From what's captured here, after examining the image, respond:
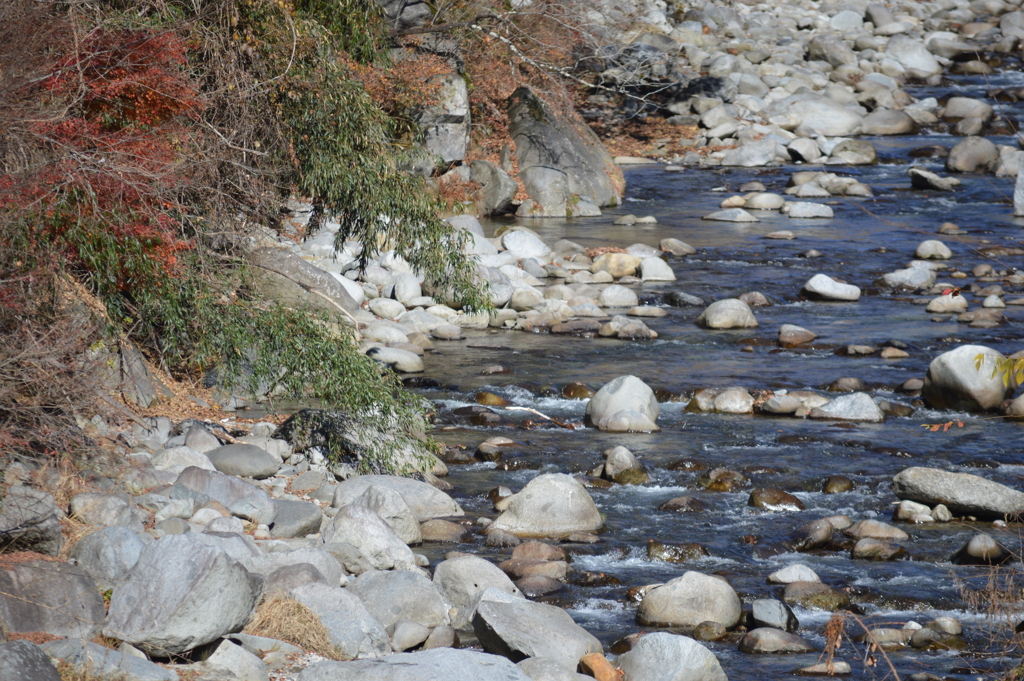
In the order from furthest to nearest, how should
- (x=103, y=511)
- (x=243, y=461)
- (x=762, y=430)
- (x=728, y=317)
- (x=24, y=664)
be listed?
1. (x=728, y=317)
2. (x=762, y=430)
3. (x=243, y=461)
4. (x=103, y=511)
5. (x=24, y=664)

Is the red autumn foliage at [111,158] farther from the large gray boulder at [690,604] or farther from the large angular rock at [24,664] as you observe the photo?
the large gray boulder at [690,604]

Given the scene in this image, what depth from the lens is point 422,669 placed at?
512cm

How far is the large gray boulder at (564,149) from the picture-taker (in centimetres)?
2330

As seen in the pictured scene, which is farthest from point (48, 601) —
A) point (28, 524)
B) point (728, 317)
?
point (728, 317)

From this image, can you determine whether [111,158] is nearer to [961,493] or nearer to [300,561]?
[300,561]

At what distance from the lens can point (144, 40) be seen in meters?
8.88

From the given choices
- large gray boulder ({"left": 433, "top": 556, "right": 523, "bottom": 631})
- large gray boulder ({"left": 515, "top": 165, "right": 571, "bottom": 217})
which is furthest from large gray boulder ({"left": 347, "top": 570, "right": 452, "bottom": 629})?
large gray boulder ({"left": 515, "top": 165, "right": 571, "bottom": 217})

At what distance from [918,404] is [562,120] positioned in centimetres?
1430

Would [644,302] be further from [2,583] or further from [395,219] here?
[2,583]

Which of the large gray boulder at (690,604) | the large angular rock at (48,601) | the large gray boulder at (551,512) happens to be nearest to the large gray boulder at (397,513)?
the large gray boulder at (551,512)

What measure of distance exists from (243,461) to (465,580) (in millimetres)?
2760

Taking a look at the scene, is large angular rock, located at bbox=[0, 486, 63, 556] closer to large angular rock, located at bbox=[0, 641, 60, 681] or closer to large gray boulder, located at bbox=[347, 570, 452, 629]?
large angular rock, located at bbox=[0, 641, 60, 681]

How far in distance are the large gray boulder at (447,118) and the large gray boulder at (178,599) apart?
17.3 metres

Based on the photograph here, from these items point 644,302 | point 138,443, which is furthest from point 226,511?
point 644,302
